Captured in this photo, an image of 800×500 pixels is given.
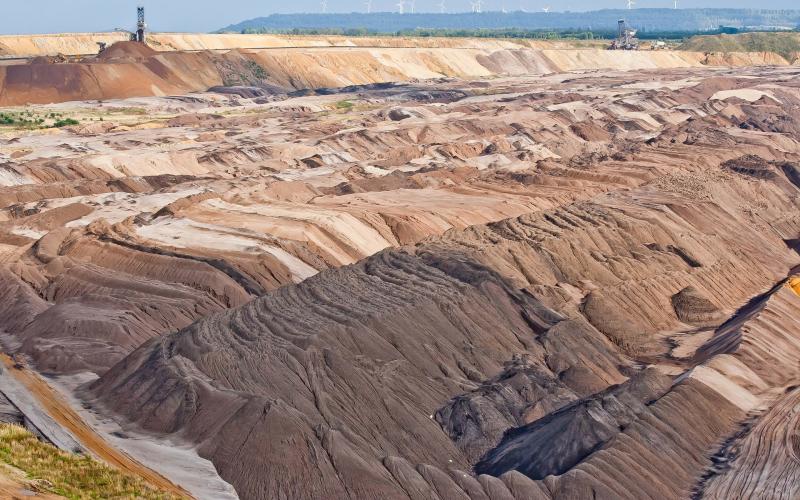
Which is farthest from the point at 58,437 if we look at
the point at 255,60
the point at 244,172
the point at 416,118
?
the point at 255,60

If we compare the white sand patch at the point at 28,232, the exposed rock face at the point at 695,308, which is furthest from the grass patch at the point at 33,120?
the exposed rock face at the point at 695,308

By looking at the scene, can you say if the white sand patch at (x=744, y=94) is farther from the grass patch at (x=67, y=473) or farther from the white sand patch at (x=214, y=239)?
the grass patch at (x=67, y=473)

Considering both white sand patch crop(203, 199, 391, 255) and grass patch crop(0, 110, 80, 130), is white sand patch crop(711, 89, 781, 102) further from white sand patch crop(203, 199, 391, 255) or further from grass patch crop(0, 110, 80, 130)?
white sand patch crop(203, 199, 391, 255)

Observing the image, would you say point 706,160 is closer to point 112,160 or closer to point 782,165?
point 782,165

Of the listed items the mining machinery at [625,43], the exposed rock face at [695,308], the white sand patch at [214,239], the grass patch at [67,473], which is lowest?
the exposed rock face at [695,308]

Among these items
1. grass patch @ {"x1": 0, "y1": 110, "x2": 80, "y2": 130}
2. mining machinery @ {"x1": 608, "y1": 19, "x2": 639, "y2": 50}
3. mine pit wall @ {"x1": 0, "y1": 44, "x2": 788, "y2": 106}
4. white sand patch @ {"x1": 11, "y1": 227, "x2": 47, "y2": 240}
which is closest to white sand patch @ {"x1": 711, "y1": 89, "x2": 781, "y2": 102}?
mine pit wall @ {"x1": 0, "y1": 44, "x2": 788, "y2": 106}
